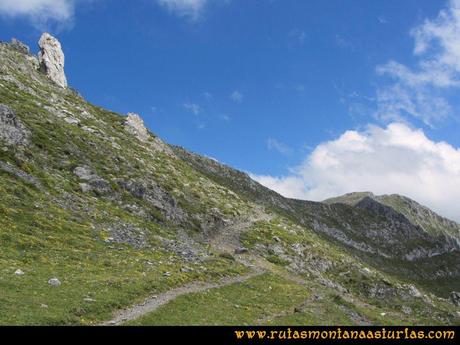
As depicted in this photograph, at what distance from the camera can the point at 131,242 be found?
51.7m

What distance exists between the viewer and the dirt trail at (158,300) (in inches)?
1090

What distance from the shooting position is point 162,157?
107125 mm

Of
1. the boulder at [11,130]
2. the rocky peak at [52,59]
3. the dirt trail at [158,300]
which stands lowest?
the dirt trail at [158,300]

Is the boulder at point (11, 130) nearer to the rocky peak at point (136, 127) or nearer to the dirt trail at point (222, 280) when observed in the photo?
the dirt trail at point (222, 280)

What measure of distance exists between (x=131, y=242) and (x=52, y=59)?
99.2 meters

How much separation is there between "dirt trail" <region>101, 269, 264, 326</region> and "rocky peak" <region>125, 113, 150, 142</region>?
72520mm

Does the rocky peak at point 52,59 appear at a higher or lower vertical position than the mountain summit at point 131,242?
higher

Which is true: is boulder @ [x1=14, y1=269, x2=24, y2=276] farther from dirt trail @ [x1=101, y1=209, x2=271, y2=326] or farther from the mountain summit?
dirt trail @ [x1=101, y1=209, x2=271, y2=326]

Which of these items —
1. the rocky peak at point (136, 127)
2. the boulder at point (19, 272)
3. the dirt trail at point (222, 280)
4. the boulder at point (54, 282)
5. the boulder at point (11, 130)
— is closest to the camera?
the dirt trail at point (222, 280)

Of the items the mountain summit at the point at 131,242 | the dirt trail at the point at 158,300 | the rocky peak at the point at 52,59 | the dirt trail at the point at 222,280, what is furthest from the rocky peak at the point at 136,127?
the dirt trail at the point at 158,300

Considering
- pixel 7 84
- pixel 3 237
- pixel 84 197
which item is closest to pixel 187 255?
pixel 84 197

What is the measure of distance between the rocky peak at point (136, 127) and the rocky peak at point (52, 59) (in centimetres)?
2181

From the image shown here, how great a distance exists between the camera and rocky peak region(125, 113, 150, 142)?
116 meters
